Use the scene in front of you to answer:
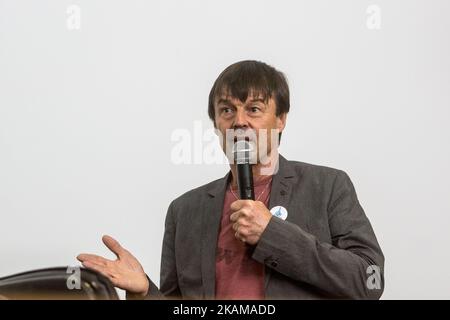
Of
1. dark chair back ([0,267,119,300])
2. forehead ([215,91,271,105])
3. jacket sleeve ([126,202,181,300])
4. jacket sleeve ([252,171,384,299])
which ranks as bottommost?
jacket sleeve ([126,202,181,300])

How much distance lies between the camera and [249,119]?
178 cm

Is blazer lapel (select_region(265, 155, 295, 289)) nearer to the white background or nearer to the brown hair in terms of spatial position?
the brown hair

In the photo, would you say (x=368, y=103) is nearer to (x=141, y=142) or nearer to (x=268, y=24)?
(x=268, y=24)

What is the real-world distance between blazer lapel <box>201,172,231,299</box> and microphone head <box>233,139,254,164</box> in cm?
24

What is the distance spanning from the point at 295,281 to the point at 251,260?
5.6 inches

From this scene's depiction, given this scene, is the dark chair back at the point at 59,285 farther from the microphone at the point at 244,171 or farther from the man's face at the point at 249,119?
the man's face at the point at 249,119

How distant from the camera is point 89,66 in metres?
2.29

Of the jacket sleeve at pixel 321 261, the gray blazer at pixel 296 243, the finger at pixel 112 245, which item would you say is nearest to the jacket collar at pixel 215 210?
the gray blazer at pixel 296 243

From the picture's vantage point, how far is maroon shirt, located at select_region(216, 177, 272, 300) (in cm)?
165

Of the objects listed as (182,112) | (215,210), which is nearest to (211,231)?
(215,210)

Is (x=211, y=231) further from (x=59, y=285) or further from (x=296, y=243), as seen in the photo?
(x=59, y=285)

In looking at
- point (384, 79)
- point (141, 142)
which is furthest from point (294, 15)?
point (141, 142)

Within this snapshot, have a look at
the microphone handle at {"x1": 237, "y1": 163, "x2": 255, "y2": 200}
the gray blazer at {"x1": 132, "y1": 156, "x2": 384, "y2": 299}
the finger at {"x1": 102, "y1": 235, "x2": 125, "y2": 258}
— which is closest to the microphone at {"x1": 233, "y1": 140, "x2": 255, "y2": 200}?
the microphone handle at {"x1": 237, "y1": 163, "x2": 255, "y2": 200}
